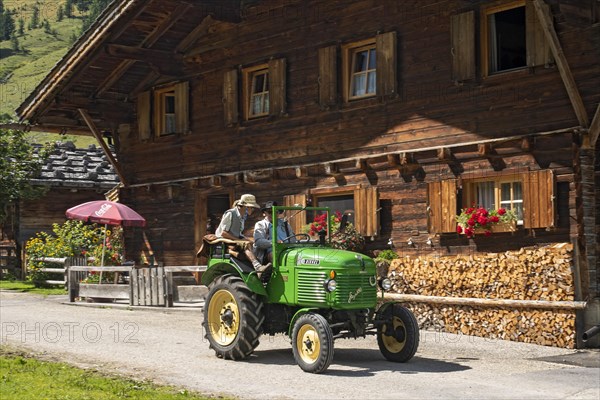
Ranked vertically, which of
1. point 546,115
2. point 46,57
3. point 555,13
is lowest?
point 546,115

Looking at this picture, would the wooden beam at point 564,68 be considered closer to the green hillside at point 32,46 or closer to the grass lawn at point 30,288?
the grass lawn at point 30,288

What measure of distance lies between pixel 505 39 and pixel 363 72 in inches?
127

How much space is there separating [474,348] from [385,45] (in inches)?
267

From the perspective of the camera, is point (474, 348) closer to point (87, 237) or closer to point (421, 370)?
point (421, 370)

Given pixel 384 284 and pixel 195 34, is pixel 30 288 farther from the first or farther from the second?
pixel 384 284

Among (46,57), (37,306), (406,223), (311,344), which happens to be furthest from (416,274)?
(46,57)

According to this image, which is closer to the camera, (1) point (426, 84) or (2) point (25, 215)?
(1) point (426, 84)

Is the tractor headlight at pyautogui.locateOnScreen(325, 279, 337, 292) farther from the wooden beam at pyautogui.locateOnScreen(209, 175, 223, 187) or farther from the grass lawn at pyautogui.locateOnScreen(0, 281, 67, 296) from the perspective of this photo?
the grass lawn at pyautogui.locateOnScreen(0, 281, 67, 296)

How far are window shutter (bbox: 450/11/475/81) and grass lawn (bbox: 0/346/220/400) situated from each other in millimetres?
8940

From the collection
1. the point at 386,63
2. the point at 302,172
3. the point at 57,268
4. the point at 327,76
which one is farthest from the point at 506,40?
the point at 57,268

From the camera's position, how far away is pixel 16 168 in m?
29.1

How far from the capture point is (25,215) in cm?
3200

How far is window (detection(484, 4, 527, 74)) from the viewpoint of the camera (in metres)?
16.2

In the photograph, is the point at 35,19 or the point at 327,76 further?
the point at 35,19
